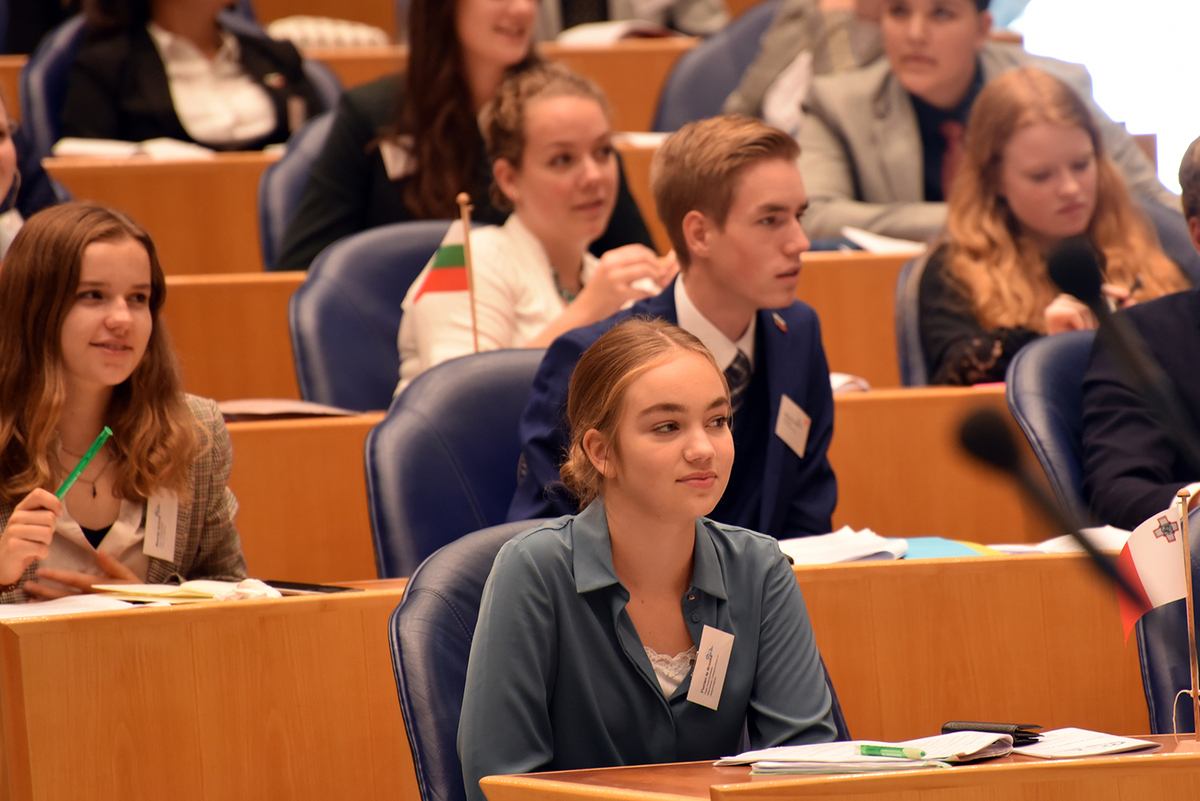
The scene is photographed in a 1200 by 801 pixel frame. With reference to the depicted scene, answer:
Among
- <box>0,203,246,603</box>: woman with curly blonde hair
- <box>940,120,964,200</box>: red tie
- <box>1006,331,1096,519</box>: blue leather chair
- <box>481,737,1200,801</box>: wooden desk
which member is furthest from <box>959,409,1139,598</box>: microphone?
<box>940,120,964,200</box>: red tie

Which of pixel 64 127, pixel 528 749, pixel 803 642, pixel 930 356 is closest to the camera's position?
pixel 528 749

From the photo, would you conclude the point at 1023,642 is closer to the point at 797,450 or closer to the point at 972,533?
the point at 797,450

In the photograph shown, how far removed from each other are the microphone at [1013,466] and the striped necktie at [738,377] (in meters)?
1.19

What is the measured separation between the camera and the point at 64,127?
3529mm

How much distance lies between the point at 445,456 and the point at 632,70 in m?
Result: 2.48

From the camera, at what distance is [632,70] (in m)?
4.22

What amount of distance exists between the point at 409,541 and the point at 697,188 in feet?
2.28

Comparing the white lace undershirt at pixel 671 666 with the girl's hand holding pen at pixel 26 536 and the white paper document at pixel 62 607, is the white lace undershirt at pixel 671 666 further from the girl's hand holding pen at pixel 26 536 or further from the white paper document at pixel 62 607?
the girl's hand holding pen at pixel 26 536

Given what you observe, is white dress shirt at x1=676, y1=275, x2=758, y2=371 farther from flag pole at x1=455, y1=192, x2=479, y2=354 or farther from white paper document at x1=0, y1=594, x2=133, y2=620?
white paper document at x1=0, y1=594, x2=133, y2=620

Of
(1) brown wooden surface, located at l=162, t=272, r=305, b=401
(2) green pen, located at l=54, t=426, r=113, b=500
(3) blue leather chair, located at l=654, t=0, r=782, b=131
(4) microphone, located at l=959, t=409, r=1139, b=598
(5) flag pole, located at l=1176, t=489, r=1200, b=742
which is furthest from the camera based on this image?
(3) blue leather chair, located at l=654, t=0, r=782, b=131

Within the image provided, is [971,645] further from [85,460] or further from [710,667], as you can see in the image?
[85,460]

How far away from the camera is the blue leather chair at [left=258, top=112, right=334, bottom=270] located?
128 inches

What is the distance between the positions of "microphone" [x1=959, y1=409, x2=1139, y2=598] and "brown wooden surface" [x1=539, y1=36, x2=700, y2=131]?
3338 mm

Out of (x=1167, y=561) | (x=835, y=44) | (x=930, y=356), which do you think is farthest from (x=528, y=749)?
(x=835, y=44)
